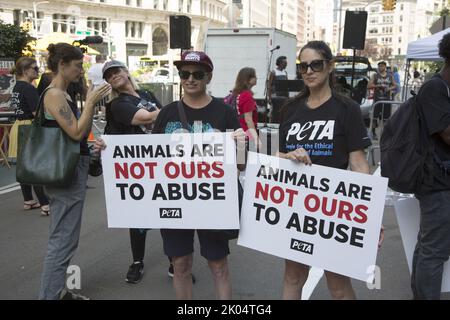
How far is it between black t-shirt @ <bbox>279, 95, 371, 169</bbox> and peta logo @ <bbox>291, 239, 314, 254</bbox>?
480mm

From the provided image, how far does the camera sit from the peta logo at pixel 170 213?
3082mm

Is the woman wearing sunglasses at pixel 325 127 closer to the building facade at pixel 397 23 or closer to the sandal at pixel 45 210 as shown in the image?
the sandal at pixel 45 210

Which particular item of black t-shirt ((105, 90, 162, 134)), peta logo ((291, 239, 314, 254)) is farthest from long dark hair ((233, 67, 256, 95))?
peta logo ((291, 239, 314, 254))

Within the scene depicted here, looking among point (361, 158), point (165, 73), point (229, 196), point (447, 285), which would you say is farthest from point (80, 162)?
point (165, 73)

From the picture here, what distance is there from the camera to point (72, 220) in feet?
11.3

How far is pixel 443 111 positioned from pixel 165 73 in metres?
32.4

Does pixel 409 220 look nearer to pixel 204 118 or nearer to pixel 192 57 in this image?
pixel 204 118

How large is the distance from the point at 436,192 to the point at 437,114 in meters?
0.50

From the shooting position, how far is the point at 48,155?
329 cm

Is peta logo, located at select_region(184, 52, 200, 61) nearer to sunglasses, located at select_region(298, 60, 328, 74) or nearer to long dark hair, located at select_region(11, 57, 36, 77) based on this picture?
sunglasses, located at select_region(298, 60, 328, 74)

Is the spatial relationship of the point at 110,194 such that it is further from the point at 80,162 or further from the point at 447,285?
the point at 447,285

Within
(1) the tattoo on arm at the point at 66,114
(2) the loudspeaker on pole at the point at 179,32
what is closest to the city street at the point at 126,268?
(1) the tattoo on arm at the point at 66,114

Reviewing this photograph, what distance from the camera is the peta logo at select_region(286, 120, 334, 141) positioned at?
2734 mm

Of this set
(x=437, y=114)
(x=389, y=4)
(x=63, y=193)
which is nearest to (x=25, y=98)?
(x=63, y=193)
